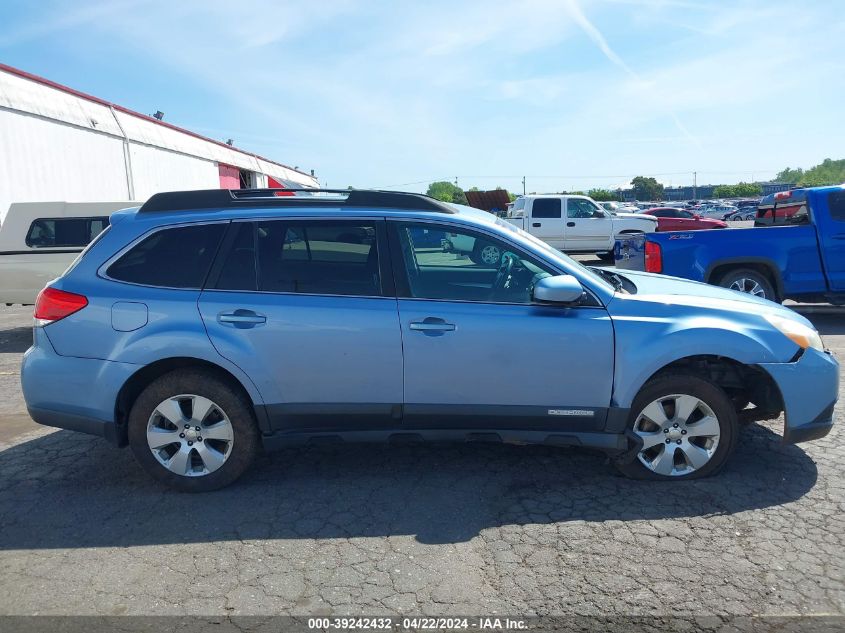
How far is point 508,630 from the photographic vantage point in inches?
111

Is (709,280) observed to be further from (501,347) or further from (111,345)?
(111,345)

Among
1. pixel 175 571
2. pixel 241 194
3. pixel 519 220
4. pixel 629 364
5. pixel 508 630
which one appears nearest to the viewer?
pixel 508 630

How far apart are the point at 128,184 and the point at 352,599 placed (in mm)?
25241

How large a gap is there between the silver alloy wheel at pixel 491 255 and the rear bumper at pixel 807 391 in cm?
171

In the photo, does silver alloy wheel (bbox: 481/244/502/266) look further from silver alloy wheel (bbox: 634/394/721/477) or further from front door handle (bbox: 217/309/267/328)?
front door handle (bbox: 217/309/267/328)

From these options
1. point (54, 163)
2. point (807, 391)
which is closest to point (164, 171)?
point (54, 163)

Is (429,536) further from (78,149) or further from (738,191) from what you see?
(738,191)

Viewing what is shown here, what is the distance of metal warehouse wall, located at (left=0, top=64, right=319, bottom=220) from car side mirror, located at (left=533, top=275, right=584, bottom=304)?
17000mm

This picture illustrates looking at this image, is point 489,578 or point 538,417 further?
point 538,417

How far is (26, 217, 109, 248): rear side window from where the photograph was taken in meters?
A: 10.2

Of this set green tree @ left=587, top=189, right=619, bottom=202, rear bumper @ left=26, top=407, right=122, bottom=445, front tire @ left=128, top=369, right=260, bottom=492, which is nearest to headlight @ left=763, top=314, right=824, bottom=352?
front tire @ left=128, top=369, right=260, bottom=492

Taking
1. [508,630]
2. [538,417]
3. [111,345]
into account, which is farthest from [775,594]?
[111,345]

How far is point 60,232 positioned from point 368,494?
334 inches

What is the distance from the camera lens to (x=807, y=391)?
4.09m
